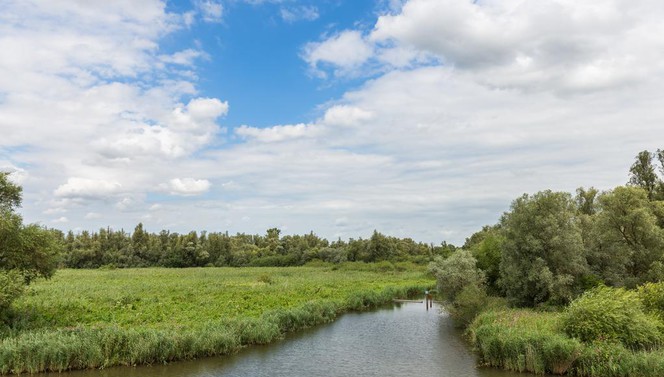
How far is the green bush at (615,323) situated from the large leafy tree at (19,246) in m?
36.1

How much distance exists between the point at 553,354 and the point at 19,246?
123 feet

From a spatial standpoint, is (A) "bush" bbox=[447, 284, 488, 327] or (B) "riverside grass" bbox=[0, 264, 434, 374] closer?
(B) "riverside grass" bbox=[0, 264, 434, 374]

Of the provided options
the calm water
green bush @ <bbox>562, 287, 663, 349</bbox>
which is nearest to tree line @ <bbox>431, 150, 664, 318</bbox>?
the calm water

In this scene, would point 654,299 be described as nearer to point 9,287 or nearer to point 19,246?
point 9,287

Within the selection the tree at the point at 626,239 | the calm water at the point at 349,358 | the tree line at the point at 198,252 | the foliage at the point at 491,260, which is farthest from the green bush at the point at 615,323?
the tree line at the point at 198,252

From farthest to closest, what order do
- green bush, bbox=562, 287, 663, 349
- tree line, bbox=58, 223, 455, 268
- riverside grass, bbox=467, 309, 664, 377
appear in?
tree line, bbox=58, 223, 455, 268 → green bush, bbox=562, 287, 663, 349 → riverside grass, bbox=467, 309, 664, 377

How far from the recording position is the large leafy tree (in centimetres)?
3178

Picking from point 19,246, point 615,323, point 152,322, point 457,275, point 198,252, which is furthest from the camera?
point 198,252

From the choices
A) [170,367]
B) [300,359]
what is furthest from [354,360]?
[170,367]

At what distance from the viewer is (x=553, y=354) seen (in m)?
25.4

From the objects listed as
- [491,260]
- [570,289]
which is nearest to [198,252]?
[491,260]

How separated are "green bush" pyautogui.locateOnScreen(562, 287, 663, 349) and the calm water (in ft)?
15.6

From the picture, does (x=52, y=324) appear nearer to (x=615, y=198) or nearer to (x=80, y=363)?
(x=80, y=363)

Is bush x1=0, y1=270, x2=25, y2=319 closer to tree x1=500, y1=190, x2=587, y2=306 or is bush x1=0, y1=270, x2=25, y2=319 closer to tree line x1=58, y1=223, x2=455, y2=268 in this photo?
tree x1=500, y1=190, x2=587, y2=306
